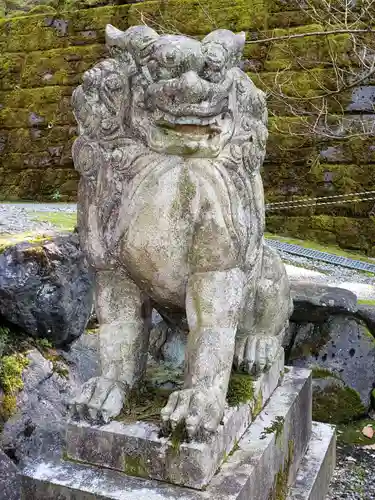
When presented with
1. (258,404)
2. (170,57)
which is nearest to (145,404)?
(258,404)

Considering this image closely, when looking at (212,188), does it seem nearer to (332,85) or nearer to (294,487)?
(294,487)

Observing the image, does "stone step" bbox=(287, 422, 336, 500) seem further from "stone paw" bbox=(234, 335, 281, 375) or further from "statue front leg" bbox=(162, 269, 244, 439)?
"statue front leg" bbox=(162, 269, 244, 439)

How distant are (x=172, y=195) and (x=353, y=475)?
76.6 inches

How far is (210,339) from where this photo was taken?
64.5 inches

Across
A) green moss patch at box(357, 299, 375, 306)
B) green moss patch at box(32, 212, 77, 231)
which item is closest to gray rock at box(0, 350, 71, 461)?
green moss patch at box(357, 299, 375, 306)

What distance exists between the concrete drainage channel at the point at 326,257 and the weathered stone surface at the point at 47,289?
2822mm

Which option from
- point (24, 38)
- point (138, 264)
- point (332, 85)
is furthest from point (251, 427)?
point (24, 38)

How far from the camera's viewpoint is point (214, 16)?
716 cm

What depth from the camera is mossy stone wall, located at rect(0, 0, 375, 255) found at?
6.38 m

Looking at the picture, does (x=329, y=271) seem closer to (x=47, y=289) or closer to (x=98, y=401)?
(x=47, y=289)

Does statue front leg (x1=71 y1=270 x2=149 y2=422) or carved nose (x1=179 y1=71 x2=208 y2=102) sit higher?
carved nose (x1=179 y1=71 x2=208 y2=102)

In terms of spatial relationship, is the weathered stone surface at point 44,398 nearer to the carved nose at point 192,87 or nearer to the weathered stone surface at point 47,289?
the weathered stone surface at point 47,289

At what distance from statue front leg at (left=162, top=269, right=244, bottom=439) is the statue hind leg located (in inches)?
9.3

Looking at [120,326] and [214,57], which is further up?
[214,57]
